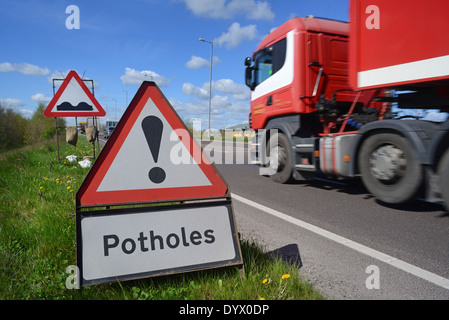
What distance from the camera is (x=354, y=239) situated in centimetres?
338

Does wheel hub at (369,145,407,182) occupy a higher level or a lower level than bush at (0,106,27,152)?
lower

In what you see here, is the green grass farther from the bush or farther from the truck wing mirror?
the bush

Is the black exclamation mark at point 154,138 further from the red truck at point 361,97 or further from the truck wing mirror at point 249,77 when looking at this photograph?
the truck wing mirror at point 249,77

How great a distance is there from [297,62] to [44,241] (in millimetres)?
5350

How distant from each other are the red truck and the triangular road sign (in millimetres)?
3799

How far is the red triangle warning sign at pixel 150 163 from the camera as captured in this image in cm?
200

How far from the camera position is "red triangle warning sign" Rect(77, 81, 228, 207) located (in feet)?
6.56

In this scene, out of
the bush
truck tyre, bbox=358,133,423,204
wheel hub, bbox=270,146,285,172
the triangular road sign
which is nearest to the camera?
truck tyre, bbox=358,133,423,204

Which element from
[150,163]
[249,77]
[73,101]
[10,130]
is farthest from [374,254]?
[10,130]

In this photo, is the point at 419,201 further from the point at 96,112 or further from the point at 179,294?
the point at 96,112

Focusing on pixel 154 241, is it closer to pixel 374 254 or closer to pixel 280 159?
pixel 374 254

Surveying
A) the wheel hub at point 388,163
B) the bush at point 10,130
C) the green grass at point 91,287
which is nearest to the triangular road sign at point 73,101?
the green grass at point 91,287

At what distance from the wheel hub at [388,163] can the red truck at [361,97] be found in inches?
0.6

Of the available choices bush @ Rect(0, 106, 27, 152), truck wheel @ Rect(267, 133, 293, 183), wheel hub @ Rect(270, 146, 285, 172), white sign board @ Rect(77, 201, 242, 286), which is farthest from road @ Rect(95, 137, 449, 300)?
bush @ Rect(0, 106, 27, 152)
